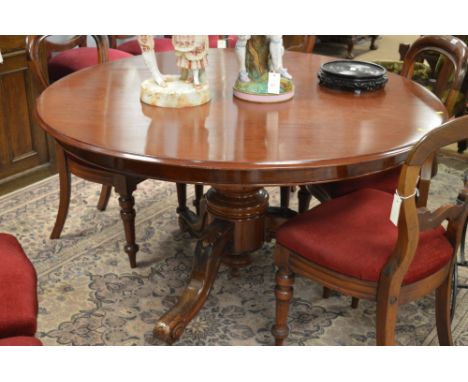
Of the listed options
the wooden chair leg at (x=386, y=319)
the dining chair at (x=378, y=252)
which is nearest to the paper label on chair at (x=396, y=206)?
the dining chair at (x=378, y=252)

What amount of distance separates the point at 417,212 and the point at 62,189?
160 centimetres

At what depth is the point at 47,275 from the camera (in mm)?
2457

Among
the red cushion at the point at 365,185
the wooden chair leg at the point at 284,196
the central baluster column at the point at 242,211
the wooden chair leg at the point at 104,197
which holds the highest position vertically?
the red cushion at the point at 365,185

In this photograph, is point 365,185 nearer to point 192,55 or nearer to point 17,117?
point 192,55

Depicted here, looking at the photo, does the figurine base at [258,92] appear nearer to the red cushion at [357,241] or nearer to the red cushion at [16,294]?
the red cushion at [357,241]

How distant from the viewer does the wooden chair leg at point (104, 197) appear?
2918 mm

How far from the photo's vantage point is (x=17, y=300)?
144 cm

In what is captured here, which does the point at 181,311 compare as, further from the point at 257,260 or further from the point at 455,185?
the point at 455,185

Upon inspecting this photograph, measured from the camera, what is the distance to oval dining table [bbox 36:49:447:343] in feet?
5.15

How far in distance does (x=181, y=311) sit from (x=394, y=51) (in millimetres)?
5252

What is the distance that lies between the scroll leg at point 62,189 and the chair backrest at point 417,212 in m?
1.47

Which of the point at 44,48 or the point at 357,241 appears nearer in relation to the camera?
the point at 357,241

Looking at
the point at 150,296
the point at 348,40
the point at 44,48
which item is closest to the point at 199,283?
the point at 150,296

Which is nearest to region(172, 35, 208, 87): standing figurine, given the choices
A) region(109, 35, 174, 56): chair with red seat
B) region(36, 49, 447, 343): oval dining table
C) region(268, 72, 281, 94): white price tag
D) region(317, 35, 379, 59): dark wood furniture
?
region(36, 49, 447, 343): oval dining table
